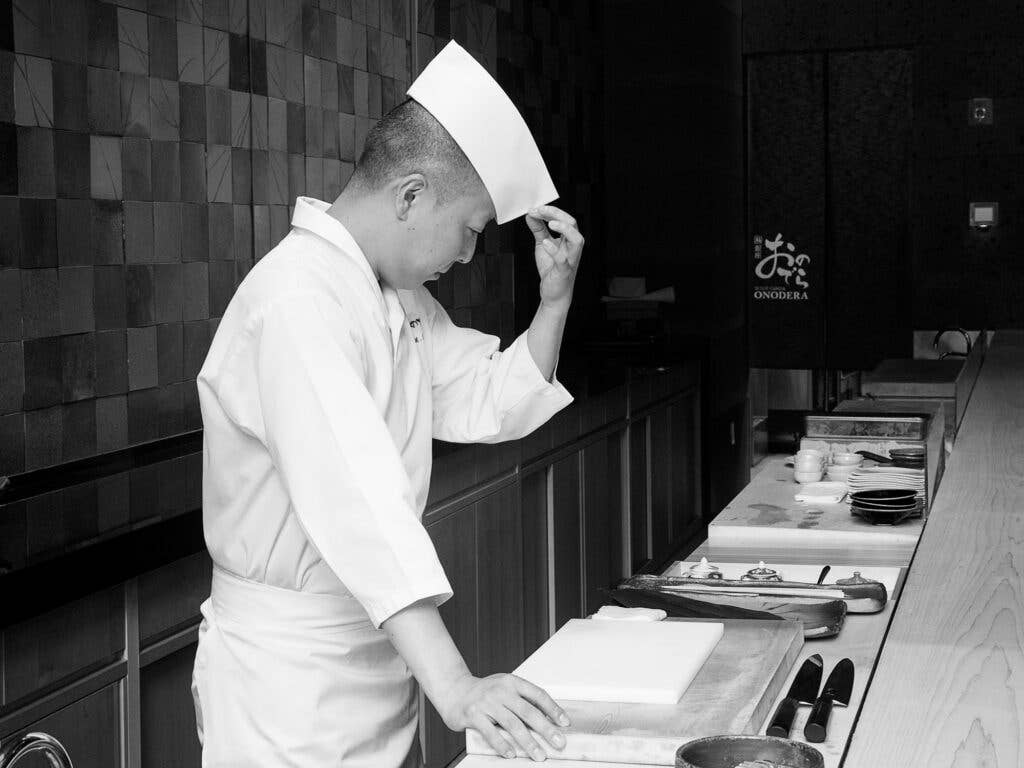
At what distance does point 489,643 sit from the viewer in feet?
11.4

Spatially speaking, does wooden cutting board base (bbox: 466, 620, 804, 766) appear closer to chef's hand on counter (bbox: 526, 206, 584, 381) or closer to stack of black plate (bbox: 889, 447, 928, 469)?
chef's hand on counter (bbox: 526, 206, 584, 381)

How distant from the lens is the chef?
4.25ft

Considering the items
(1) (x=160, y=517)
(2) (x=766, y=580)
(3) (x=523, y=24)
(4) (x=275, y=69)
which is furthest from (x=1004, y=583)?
(3) (x=523, y=24)

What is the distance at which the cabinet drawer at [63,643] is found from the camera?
1849 millimetres

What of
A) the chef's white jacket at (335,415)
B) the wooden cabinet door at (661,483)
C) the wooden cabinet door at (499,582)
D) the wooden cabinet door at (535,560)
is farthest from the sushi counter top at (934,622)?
the wooden cabinet door at (661,483)

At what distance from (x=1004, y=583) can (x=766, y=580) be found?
0.36m

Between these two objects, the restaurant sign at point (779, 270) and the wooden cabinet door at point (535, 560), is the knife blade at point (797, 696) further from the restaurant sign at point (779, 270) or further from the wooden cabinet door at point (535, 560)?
the restaurant sign at point (779, 270)

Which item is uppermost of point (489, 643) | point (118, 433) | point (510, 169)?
point (510, 169)

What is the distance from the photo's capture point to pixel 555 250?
64.6 inches

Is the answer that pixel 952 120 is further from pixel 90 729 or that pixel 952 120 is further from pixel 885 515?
pixel 90 729

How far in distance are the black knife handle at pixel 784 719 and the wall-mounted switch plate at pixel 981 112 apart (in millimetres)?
6470

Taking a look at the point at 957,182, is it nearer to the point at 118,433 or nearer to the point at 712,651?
the point at 118,433

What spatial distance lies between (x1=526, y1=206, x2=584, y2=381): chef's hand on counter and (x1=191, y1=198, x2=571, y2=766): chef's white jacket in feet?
0.09

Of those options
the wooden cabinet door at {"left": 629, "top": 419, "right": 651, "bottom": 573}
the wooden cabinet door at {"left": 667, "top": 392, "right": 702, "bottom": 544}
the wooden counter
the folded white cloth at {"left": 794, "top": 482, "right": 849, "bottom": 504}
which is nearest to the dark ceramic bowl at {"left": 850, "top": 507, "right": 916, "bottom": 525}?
the wooden counter
